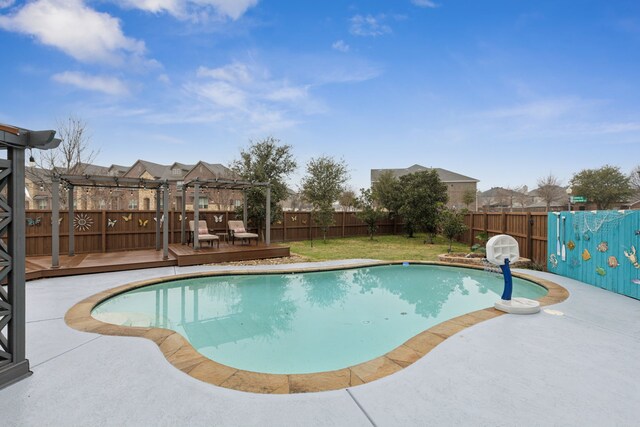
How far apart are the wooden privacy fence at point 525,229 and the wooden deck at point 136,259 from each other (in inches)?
304

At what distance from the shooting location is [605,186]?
1134 inches

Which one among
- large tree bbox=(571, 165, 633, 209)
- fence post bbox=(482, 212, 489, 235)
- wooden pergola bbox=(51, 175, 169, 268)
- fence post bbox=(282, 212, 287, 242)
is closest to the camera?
wooden pergola bbox=(51, 175, 169, 268)

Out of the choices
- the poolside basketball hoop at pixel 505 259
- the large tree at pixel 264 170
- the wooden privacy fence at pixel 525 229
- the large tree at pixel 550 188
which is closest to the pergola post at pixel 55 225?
the large tree at pixel 264 170

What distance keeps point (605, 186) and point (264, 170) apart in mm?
32285

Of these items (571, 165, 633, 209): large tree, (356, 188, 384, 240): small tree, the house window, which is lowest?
(356, 188, 384, 240): small tree

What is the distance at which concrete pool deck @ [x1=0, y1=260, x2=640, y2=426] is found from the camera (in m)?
2.33

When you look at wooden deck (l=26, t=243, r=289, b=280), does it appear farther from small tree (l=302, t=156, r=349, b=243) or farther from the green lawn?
small tree (l=302, t=156, r=349, b=243)

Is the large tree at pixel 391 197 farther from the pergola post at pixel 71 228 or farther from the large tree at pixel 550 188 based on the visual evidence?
the large tree at pixel 550 188

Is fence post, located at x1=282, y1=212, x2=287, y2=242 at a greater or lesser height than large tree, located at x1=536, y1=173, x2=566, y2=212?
lesser

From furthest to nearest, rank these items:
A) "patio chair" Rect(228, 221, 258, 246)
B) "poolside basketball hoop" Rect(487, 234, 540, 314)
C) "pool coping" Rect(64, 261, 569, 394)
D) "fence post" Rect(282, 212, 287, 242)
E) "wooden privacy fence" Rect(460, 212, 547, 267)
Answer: "fence post" Rect(282, 212, 287, 242) → "patio chair" Rect(228, 221, 258, 246) → "wooden privacy fence" Rect(460, 212, 547, 267) → "poolside basketball hoop" Rect(487, 234, 540, 314) → "pool coping" Rect(64, 261, 569, 394)

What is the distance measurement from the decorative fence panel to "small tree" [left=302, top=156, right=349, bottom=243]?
9658 millimetres

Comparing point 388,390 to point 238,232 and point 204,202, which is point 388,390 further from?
point 204,202

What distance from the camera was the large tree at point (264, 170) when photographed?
13.9m

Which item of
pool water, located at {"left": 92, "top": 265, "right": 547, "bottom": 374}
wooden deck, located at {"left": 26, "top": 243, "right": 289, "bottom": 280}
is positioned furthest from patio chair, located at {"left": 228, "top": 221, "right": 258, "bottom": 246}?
pool water, located at {"left": 92, "top": 265, "right": 547, "bottom": 374}
